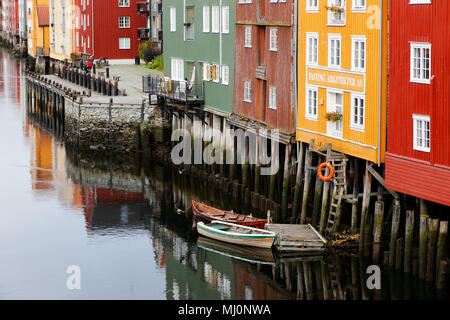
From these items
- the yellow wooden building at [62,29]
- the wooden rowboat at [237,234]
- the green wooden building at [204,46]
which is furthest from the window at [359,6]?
the yellow wooden building at [62,29]

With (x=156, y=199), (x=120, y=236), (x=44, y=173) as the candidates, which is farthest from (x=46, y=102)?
(x=120, y=236)

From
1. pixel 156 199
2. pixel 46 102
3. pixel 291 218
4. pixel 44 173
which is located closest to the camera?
pixel 291 218

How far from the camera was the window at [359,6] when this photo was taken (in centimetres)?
3984

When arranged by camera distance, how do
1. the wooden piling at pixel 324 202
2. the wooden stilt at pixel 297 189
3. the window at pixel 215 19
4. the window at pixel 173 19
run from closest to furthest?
the wooden piling at pixel 324 202 < the wooden stilt at pixel 297 189 < the window at pixel 215 19 < the window at pixel 173 19

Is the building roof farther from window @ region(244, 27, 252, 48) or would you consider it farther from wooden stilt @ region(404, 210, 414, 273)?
wooden stilt @ region(404, 210, 414, 273)

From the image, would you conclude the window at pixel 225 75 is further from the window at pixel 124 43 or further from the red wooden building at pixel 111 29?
the window at pixel 124 43

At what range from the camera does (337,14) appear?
4209 cm

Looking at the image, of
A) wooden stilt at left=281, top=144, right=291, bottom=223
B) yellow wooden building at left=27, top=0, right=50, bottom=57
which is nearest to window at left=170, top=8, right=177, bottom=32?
wooden stilt at left=281, top=144, right=291, bottom=223

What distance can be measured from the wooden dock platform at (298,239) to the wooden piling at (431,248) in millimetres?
6181

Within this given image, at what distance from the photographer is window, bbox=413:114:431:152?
36.4m

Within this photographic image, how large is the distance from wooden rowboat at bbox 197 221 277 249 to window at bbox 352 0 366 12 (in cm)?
1045
